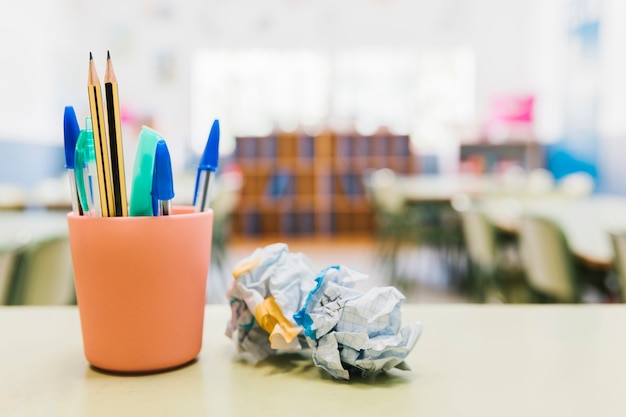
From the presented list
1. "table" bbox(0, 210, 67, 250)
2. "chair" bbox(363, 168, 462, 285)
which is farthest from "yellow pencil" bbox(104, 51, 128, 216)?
"chair" bbox(363, 168, 462, 285)

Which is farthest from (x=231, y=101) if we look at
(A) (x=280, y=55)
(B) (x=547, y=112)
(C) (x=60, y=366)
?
(C) (x=60, y=366)

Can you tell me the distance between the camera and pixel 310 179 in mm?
8141

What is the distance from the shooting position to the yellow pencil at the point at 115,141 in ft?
1.64

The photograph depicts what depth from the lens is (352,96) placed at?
847 cm

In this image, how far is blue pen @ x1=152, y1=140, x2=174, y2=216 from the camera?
0.49m

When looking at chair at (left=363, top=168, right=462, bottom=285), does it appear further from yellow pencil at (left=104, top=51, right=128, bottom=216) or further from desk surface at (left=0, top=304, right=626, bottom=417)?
yellow pencil at (left=104, top=51, right=128, bottom=216)

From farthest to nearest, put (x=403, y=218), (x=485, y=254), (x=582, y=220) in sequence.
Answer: (x=403, y=218) < (x=485, y=254) < (x=582, y=220)

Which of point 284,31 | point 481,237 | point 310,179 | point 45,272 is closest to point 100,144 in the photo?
point 45,272

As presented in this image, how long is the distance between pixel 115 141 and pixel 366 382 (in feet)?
0.97

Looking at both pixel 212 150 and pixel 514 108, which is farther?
pixel 514 108

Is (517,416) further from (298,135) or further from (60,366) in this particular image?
(298,135)

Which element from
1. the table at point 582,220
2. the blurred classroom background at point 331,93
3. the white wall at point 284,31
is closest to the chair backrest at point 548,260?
the table at point 582,220

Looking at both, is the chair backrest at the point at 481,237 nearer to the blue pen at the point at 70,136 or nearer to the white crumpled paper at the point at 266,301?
the white crumpled paper at the point at 266,301

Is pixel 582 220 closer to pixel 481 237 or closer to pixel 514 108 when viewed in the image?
pixel 481 237
